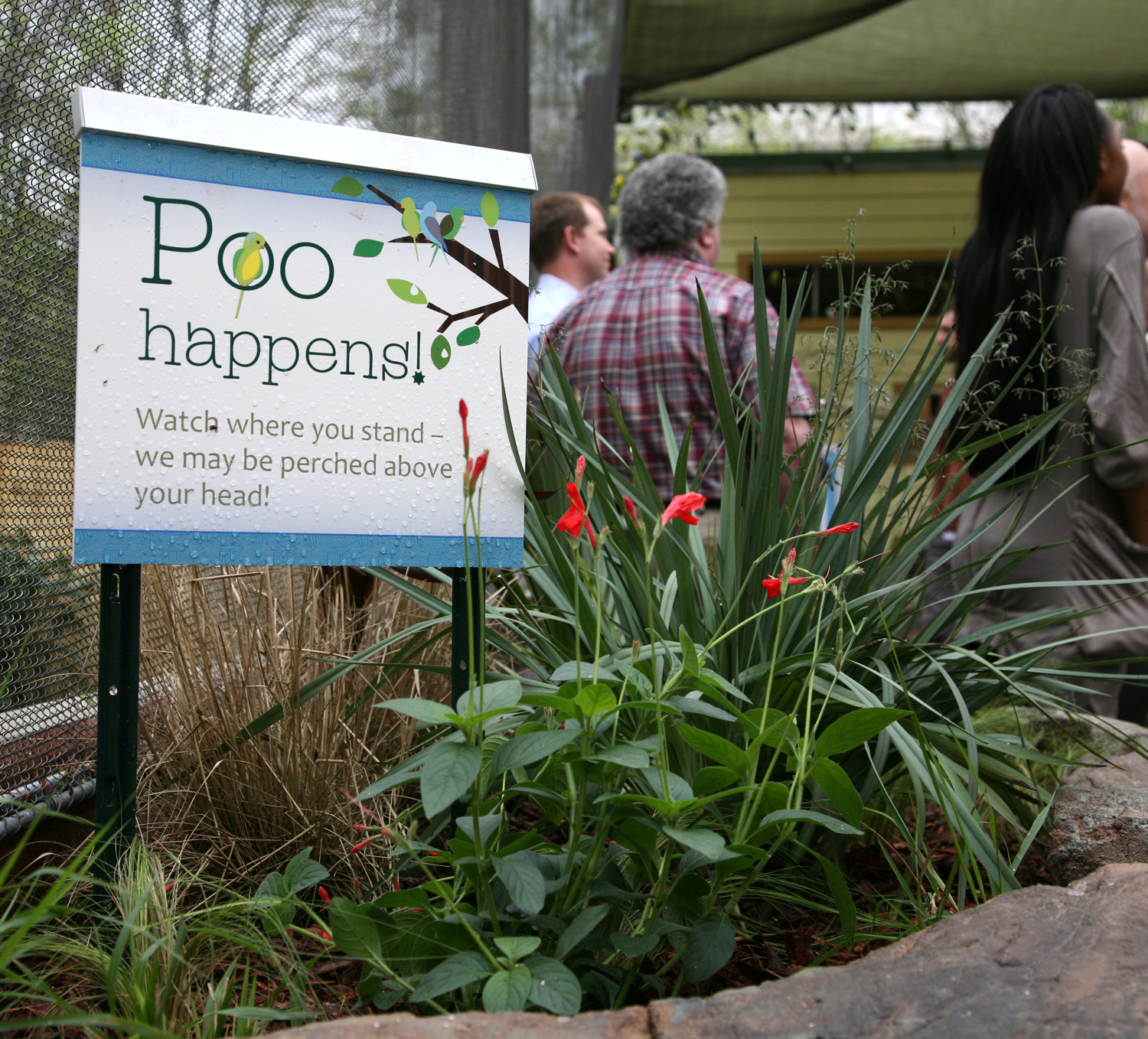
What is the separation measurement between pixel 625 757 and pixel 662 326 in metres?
2.08

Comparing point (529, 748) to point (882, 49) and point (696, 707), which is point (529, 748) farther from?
point (882, 49)

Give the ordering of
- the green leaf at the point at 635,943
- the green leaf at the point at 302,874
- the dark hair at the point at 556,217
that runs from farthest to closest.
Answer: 1. the dark hair at the point at 556,217
2. the green leaf at the point at 302,874
3. the green leaf at the point at 635,943

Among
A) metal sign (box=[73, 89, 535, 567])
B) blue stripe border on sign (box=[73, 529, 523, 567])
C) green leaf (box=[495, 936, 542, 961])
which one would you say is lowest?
green leaf (box=[495, 936, 542, 961])

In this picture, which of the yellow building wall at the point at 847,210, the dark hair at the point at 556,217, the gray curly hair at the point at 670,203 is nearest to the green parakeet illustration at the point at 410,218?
the gray curly hair at the point at 670,203

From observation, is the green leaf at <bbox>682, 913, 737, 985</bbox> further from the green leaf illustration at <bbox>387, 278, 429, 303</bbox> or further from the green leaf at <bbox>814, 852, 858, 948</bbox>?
the green leaf illustration at <bbox>387, 278, 429, 303</bbox>

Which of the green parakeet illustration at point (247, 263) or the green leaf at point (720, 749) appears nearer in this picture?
the green leaf at point (720, 749)

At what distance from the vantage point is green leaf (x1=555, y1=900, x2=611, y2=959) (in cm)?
114

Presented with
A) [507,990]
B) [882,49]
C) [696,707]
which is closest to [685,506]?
[696,707]

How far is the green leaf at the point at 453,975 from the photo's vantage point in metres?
1.08

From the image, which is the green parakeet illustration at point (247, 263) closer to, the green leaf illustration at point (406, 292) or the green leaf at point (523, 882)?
the green leaf illustration at point (406, 292)

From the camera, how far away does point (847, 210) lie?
30.7 feet

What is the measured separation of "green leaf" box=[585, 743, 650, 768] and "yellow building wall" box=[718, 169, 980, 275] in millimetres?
8750

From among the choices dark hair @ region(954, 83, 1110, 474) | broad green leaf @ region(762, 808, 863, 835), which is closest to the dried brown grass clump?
broad green leaf @ region(762, 808, 863, 835)

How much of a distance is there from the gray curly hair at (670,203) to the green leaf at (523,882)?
8.18 ft
